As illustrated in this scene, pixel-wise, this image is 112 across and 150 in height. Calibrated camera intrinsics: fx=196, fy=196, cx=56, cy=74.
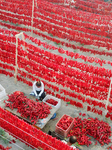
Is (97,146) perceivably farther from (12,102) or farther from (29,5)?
(29,5)

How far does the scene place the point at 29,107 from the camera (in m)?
6.16

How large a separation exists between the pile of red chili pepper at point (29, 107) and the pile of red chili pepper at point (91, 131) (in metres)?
1.10

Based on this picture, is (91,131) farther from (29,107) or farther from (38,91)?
(38,91)

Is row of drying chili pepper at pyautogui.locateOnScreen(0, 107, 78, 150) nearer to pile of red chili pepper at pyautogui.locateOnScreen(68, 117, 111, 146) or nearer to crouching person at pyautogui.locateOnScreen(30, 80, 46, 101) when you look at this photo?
pile of red chili pepper at pyautogui.locateOnScreen(68, 117, 111, 146)

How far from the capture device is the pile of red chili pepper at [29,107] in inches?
237

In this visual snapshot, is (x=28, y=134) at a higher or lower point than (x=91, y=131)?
higher

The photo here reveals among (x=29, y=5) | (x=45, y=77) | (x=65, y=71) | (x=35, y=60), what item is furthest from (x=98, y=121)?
(x=29, y=5)

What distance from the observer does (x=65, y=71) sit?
7.23m

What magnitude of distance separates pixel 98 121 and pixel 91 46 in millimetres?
5996

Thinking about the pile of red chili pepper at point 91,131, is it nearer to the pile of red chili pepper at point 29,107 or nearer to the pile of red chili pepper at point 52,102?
the pile of red chili pepper at point 52,102

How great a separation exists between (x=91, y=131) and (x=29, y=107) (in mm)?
2121

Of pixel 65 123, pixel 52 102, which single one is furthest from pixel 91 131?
pixel 52 102

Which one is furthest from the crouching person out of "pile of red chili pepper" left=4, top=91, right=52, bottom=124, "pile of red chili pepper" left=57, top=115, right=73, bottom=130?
"pile of red chili pepper" left=57, top=115, right=73, bottom=130

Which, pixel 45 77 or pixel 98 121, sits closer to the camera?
pixel 98 121
